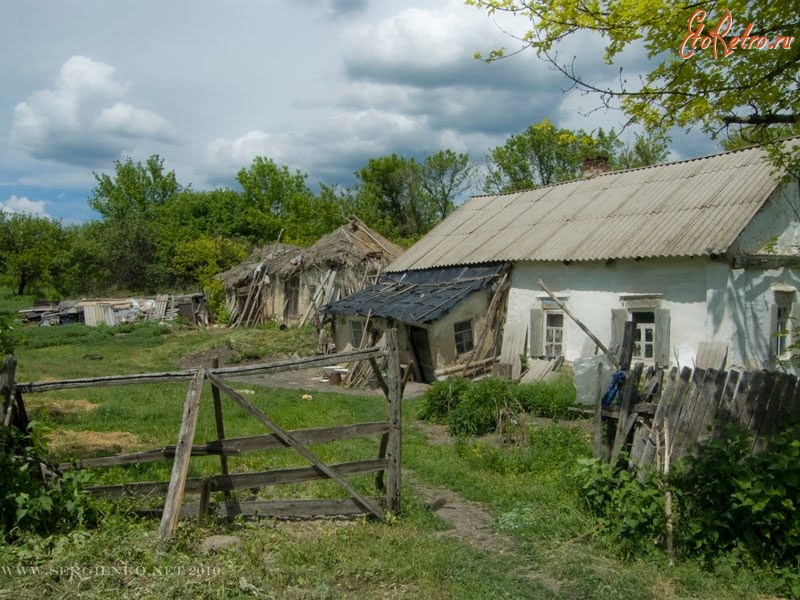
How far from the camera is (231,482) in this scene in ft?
19.6

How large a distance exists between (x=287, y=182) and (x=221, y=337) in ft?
117

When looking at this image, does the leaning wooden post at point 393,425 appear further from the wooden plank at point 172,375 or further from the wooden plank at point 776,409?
the wooden plank at point 776,409

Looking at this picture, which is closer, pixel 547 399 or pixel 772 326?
pixel 547 399

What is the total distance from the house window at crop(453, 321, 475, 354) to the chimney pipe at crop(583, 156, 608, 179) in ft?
21.7

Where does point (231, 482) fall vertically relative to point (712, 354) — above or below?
below

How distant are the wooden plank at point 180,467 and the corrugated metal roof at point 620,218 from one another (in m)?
9.52

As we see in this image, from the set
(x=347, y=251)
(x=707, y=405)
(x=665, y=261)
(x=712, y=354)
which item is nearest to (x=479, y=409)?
(x=712, y=354)

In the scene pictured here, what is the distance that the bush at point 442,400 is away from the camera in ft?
38.8

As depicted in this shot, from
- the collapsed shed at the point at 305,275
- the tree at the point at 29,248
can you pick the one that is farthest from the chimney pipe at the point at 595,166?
the tree at the point at 29,248

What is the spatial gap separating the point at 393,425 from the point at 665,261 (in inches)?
365

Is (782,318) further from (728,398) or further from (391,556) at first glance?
(391,556)

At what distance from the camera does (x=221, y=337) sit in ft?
81.4

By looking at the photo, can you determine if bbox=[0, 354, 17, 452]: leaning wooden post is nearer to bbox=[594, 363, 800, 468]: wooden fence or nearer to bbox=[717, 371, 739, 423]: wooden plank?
bbox=[594, 363, 800, 468]: wooden fence

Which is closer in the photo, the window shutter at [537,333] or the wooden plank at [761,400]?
the wooden plank at [761,400]
